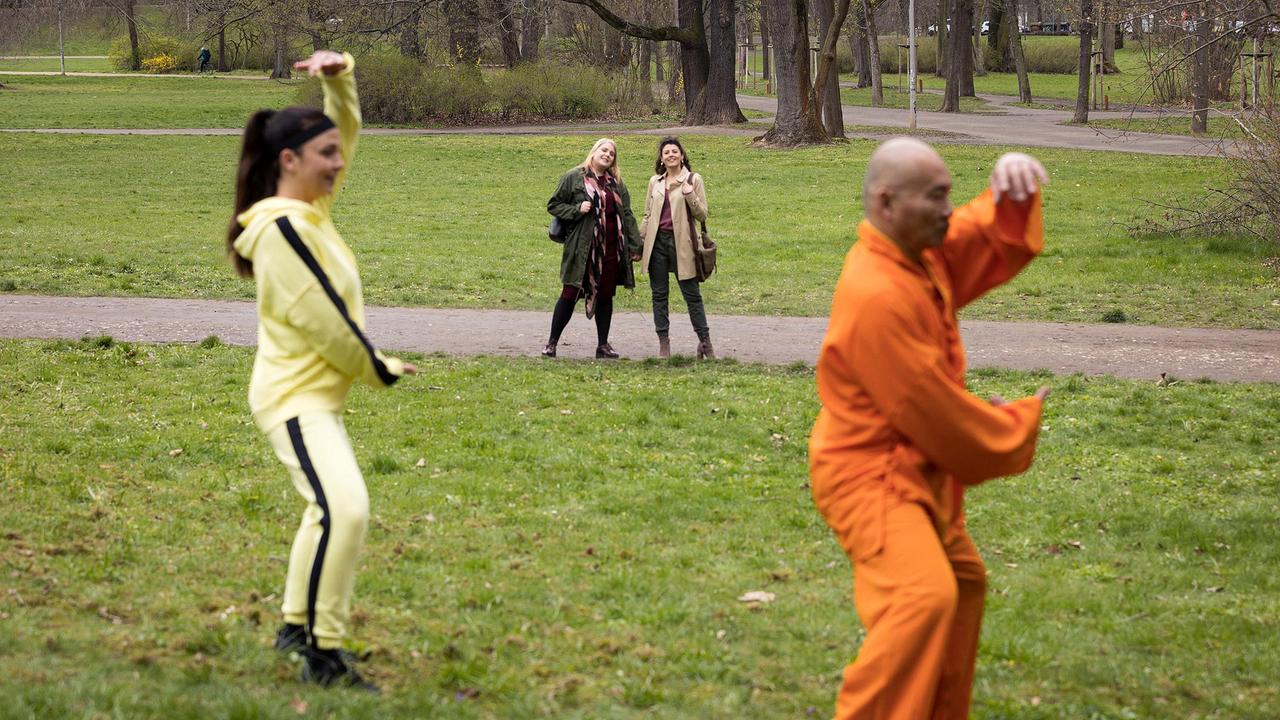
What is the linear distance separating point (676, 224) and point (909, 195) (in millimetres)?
8261

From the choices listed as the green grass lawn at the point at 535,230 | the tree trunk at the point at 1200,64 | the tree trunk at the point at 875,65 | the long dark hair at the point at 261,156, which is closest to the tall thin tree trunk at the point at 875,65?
the tree trunk at the point at 875,65

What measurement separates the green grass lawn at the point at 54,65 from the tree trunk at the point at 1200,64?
65.1m

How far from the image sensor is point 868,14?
4566cm

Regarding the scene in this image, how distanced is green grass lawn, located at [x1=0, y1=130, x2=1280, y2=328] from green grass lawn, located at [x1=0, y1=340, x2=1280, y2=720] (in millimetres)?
4635

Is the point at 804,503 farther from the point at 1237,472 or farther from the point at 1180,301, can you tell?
the point at 1180,301

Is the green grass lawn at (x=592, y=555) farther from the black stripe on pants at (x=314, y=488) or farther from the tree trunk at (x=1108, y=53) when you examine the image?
the tree trunk at (x=1108, y=53)

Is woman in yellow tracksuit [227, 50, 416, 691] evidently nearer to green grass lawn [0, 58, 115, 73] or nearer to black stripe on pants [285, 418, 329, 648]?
black stripe on pants [285, 418, 329, 648]

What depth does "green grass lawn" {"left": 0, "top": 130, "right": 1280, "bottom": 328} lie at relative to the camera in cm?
1554

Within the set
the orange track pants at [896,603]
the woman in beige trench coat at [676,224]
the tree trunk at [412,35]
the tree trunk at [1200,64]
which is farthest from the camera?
the tree trunk at [412,35]

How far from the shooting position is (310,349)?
4652 mm

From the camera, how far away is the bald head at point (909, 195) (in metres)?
3.89

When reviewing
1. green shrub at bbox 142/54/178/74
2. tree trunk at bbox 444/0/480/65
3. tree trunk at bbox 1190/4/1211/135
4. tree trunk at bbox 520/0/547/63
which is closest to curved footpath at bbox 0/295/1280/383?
tree trunk at bbox 1190/4/1211/135

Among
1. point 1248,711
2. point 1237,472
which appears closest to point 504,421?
point 1237,472

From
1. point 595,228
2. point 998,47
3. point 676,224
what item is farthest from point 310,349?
point 998,47
